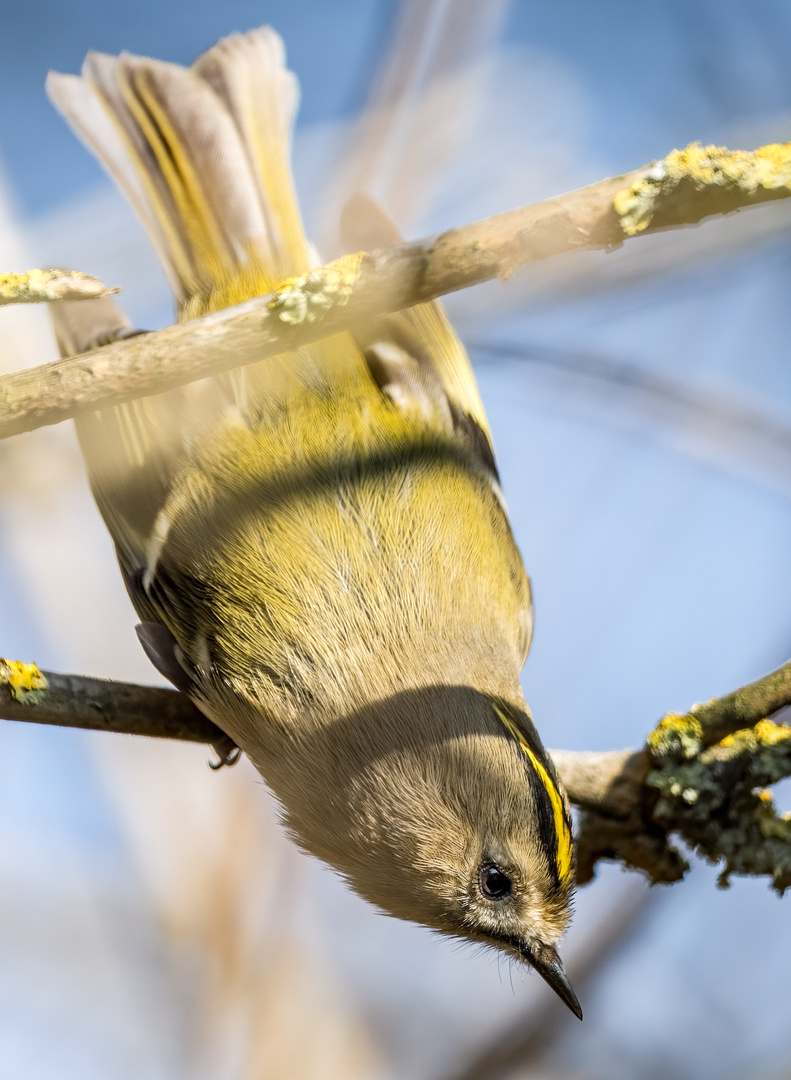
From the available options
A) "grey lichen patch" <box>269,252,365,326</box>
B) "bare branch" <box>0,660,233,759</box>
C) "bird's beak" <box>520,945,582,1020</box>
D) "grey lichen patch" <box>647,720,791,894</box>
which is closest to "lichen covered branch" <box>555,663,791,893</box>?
"grey lichen patch" <box>647,720,791,894</box>

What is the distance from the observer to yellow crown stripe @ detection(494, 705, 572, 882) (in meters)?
1.70

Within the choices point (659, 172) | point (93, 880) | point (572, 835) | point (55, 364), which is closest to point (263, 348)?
point (55, 364)

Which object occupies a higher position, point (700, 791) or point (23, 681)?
point (23, 681)

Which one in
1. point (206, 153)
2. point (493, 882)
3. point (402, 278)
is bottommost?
point (493, 882)

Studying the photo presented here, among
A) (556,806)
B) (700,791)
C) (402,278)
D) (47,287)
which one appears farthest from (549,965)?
(47,287)

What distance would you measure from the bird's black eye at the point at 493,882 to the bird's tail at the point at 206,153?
1.29 metres

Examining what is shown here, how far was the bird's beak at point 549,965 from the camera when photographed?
5.91 feet

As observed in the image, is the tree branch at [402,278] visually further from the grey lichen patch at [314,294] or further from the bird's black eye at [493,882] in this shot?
the bird's black eye at [493,882]

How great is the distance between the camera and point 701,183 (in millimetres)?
1219

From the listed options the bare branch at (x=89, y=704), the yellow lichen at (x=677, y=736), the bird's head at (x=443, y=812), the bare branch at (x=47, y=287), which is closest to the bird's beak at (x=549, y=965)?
Answer: the bird's head at (x=443, y=812)

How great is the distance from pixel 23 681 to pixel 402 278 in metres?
0.89

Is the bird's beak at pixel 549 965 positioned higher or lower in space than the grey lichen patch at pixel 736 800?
lower

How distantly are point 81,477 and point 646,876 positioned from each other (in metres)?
1.38

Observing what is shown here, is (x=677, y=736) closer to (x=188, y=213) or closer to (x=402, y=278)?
(x=402, y=278)
